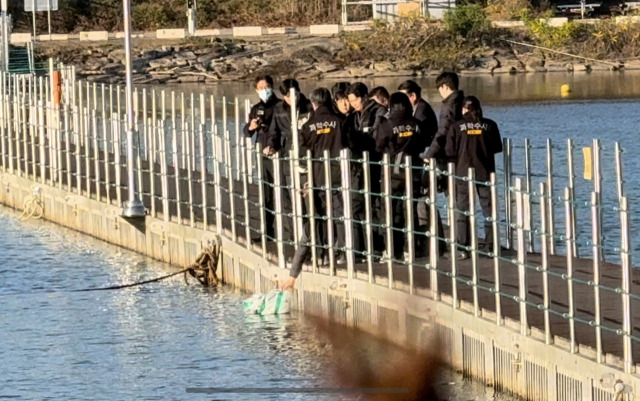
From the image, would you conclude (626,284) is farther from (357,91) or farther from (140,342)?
(140,342)

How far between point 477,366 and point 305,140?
3.92m

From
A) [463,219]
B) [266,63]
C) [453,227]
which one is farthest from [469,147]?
[266,63]

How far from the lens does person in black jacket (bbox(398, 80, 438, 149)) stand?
57.0 ft

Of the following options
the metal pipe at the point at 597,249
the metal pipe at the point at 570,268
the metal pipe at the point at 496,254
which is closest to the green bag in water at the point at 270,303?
the metal pipe at the point at 496,254

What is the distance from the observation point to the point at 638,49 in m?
75.5

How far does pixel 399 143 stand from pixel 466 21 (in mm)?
57591

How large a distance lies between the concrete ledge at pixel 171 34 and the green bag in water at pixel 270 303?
61.4 m

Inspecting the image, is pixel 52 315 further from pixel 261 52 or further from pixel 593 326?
pixel 261 52

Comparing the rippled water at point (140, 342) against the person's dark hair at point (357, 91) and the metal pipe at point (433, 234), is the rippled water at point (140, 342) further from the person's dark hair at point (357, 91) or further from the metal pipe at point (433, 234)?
the person's dark hair at point (357, 91)

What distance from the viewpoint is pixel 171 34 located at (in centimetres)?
8000

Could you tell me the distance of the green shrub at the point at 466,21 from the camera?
74.0 m

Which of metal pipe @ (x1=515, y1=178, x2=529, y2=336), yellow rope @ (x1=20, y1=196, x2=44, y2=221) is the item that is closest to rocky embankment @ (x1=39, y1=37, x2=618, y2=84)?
yellow rope @ (x1=20, y1=196, x2=44, y2=221)

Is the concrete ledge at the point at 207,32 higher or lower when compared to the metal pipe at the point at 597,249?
higher

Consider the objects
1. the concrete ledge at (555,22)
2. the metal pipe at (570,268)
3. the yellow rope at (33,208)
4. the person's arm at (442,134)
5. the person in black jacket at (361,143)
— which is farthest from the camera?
the concrete ledge at (555,22)
